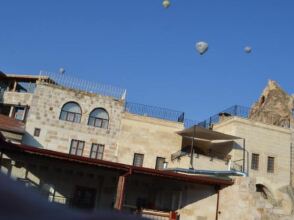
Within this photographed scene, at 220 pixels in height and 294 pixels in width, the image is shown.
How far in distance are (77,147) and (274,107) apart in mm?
18897

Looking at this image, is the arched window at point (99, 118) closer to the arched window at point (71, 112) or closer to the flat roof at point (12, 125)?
the arched window at point (71, 112)

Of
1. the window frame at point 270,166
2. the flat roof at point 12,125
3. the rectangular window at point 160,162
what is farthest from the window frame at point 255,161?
the flat roof at point 12,125

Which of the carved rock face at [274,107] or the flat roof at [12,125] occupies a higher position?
the carved rock face at [274,107]

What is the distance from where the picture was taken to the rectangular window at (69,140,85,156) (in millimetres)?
25469

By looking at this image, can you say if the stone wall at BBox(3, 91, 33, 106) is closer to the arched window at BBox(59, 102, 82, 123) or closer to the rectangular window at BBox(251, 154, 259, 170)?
the arched window at BBox(59, 102, 82, 123)

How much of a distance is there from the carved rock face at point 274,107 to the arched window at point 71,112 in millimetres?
16567

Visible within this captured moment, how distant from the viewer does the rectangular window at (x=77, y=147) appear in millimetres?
25469

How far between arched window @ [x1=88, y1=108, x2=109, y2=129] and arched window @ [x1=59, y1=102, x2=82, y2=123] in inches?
35.0

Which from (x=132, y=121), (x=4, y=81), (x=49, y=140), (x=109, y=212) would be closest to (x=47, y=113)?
(x=49, y=140)

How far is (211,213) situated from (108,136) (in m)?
10.00

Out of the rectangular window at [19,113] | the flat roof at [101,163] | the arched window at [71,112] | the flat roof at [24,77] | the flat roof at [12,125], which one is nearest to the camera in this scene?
the flat roof at [101,163]

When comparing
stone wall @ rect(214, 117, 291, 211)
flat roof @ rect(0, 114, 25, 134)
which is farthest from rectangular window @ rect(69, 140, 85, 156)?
stone wall @ rect(214, 117, 291, 211)

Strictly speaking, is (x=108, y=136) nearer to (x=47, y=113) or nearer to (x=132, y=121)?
(x=132, y=121)

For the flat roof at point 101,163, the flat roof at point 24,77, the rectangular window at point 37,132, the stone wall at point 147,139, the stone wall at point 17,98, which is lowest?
the flat roof at point 101,163
